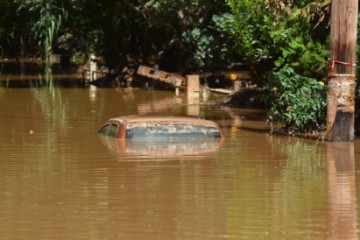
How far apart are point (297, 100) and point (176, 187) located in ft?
23.7

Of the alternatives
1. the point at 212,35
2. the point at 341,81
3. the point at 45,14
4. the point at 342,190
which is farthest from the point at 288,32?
the point at 45,14

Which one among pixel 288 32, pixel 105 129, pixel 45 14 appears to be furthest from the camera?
pixel 45 14

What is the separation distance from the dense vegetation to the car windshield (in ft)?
7.70

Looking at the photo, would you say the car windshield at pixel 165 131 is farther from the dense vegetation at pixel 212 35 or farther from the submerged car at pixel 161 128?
the dense vegetation at pixel 212 35

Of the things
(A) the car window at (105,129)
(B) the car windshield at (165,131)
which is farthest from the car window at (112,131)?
(B) the car windshield at (165,131)

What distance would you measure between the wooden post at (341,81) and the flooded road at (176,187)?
1.47ft

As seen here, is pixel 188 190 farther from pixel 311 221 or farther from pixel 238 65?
pixel 238 65

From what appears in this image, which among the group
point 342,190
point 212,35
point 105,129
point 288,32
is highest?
point 212,35

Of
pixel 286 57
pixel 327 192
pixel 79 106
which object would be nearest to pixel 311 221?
pixel 327 192

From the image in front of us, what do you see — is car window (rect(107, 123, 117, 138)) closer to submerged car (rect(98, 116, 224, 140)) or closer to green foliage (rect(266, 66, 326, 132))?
submerged car (rect(98, 116, 224, 140))

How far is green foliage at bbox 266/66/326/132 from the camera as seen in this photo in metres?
20.4


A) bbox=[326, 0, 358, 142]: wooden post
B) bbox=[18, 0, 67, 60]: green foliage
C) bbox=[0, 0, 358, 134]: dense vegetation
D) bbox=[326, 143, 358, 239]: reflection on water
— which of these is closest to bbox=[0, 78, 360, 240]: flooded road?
bbox=[326, 143, 358, 239]: reflection on water

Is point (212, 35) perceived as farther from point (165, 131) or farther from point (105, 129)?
point (165, 131)

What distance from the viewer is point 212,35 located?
1495 inches
